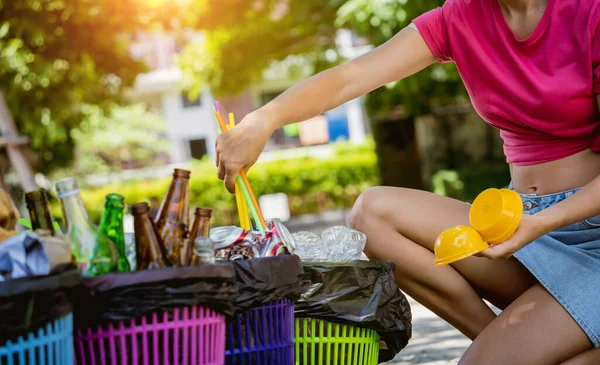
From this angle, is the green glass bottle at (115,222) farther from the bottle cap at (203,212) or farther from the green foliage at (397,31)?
the green foliage at (397,31)

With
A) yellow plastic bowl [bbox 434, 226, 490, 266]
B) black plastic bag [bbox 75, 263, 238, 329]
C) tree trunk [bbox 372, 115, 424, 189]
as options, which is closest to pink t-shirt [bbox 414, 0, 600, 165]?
yellow plastic bowl [bbox 434, 226, 490, 266]

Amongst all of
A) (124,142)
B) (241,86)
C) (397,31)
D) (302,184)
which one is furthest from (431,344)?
(124,142)

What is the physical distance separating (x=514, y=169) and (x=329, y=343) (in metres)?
0.87

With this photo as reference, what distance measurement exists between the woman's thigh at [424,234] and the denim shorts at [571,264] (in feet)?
0.46

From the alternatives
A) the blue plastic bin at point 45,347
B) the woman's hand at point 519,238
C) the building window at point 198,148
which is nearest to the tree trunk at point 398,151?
the woman's hand at point 519,238

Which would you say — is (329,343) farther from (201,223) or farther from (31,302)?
(31,302)

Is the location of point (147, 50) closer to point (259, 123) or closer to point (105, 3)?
point (105, 3)

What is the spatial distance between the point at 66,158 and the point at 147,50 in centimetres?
2166

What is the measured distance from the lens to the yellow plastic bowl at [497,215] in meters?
2.15

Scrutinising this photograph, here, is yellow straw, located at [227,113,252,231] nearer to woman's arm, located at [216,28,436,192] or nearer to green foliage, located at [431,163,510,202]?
woman's arm, located at [216,28,436,192]

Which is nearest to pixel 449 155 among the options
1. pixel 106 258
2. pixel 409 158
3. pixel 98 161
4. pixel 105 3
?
pixel 409 158

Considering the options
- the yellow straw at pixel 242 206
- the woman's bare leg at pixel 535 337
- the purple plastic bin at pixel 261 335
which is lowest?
the woman's bare leg at pixel 535 337

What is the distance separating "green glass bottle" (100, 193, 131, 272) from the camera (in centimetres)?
208

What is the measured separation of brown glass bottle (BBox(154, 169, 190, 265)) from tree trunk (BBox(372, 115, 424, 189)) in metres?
13.0
